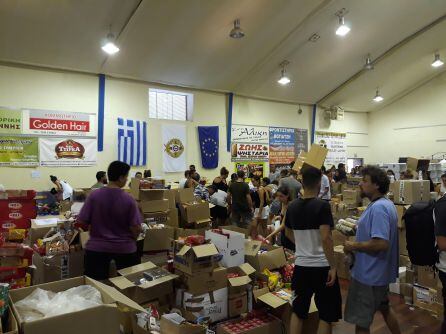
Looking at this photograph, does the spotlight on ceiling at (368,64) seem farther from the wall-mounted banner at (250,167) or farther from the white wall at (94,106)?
the wall-mounted banner at (250,167)

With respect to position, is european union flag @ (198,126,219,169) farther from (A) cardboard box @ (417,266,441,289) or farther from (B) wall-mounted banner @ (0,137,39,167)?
(A) cardboard box @ (417,266,441,289)

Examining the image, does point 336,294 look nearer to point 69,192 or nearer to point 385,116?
point 69,192

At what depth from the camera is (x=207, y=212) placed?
18.6 feet

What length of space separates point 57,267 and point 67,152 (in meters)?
4.60

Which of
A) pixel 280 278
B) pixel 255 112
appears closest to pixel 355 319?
pixel 280 278

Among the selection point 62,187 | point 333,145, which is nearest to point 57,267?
point 62,187

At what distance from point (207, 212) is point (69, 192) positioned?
320 cm

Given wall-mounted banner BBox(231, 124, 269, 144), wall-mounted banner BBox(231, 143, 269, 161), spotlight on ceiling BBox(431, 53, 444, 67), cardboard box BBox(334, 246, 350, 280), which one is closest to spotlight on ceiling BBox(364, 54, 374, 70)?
spotlight on ceiling BBox(431, 53, 444, 67)

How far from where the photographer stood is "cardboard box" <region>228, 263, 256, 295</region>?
3.18 metres

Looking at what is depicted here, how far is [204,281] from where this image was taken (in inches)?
121

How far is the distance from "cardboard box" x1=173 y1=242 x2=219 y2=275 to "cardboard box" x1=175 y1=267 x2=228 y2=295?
0.04m

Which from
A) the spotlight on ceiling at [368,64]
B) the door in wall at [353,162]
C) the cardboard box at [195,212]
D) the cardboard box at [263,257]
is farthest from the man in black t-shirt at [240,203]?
the door in wall at [353,162]

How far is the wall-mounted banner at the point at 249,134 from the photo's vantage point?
10.2 m

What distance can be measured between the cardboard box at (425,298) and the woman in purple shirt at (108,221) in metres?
3.12
